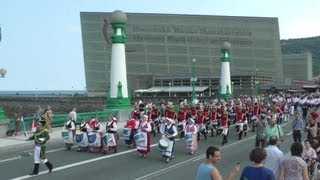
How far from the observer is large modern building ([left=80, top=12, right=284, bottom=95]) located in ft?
369

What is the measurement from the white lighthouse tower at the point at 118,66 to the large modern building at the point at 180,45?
244 ft

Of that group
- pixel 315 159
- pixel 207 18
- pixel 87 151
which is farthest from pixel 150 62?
pixel 315 159

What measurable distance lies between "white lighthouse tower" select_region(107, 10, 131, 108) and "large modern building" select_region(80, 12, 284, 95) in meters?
74.2

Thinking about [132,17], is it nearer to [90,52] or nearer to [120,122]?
[90,52]

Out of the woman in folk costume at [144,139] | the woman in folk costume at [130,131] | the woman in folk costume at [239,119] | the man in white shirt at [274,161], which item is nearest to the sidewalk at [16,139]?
the woman in folk costume at [130,131]

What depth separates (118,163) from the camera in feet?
56.7

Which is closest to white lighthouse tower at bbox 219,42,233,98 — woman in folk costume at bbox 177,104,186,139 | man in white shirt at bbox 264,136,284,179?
woman in folk costume at bbox 177,104,186,139

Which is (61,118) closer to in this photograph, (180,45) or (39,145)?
(39,145)

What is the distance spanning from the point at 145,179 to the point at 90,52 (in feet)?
332

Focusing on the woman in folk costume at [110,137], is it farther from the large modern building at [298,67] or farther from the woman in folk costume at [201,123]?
the large modern building at [298,67]

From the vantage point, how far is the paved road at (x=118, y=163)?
14977 mm

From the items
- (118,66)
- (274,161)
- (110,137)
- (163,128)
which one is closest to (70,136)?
(110,137)

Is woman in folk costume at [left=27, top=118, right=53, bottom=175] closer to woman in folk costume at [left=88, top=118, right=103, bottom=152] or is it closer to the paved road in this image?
the paved road

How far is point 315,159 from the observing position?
1129 cm
